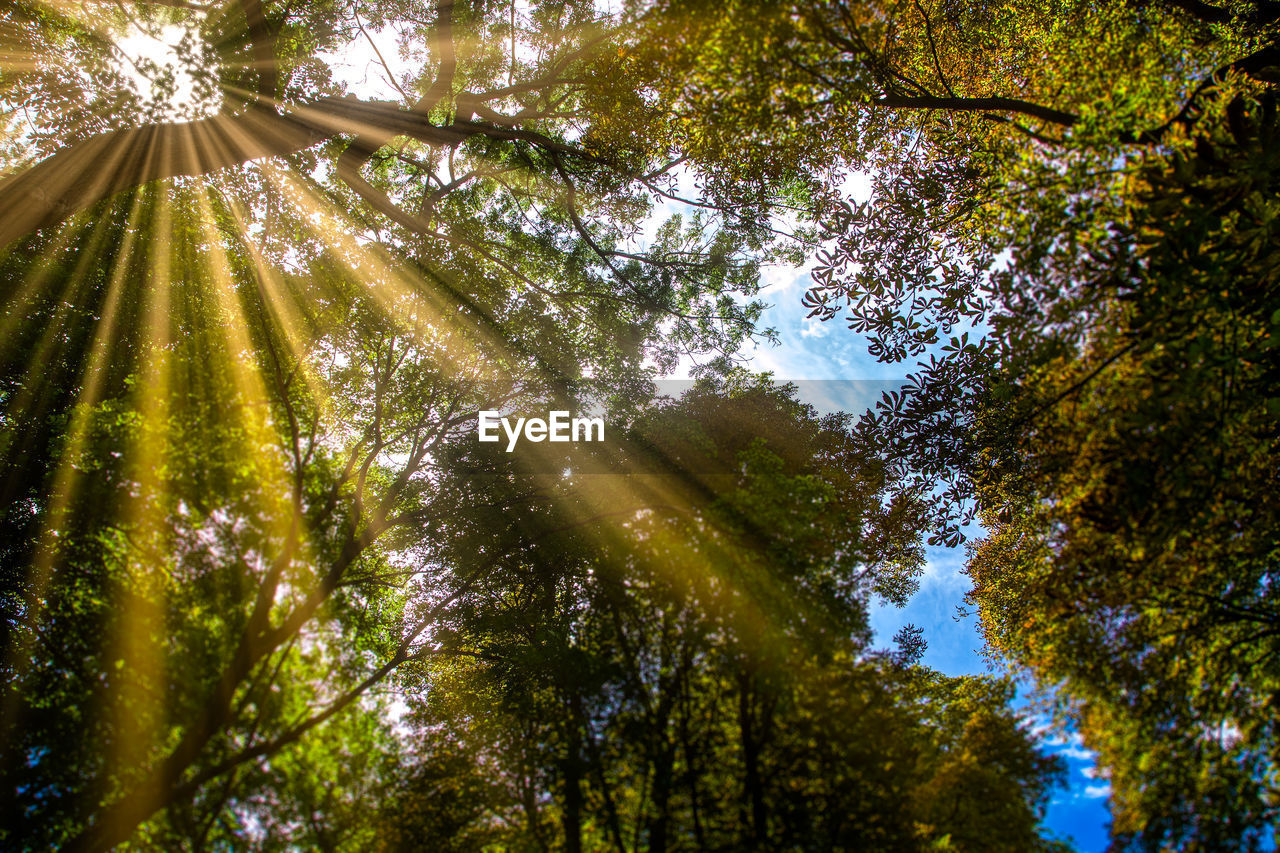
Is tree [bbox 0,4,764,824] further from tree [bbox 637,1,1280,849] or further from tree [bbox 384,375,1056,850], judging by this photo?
tree [bbox 637,1,1280,849]

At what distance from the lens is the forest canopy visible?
5148mm

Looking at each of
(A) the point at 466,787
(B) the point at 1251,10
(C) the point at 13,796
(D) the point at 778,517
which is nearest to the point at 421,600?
(A) the point at 466,787

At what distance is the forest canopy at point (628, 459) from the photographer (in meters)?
5.15

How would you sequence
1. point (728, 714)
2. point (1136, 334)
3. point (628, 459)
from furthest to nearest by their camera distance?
1. point (628, 459)
2. point (728, 714)
3. point (1136, 334)

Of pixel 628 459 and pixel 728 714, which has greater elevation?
pixel 628 459

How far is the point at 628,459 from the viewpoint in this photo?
993 cm

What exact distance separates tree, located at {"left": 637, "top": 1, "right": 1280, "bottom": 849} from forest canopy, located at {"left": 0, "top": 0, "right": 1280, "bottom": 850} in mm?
56

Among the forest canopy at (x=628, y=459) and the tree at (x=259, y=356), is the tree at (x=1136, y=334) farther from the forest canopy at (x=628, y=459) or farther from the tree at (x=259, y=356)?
the tree at (x=259, y=356)

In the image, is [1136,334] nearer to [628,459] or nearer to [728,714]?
[728,714]

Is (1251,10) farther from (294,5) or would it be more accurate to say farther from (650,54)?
(294,5)

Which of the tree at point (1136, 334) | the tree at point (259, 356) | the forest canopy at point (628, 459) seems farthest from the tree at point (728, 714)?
the tree at point (259, 356)

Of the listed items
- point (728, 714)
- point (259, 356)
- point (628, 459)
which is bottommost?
point (728, 714)

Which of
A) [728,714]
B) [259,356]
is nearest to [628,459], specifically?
[728,714]

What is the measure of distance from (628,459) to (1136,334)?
25.2 feet
